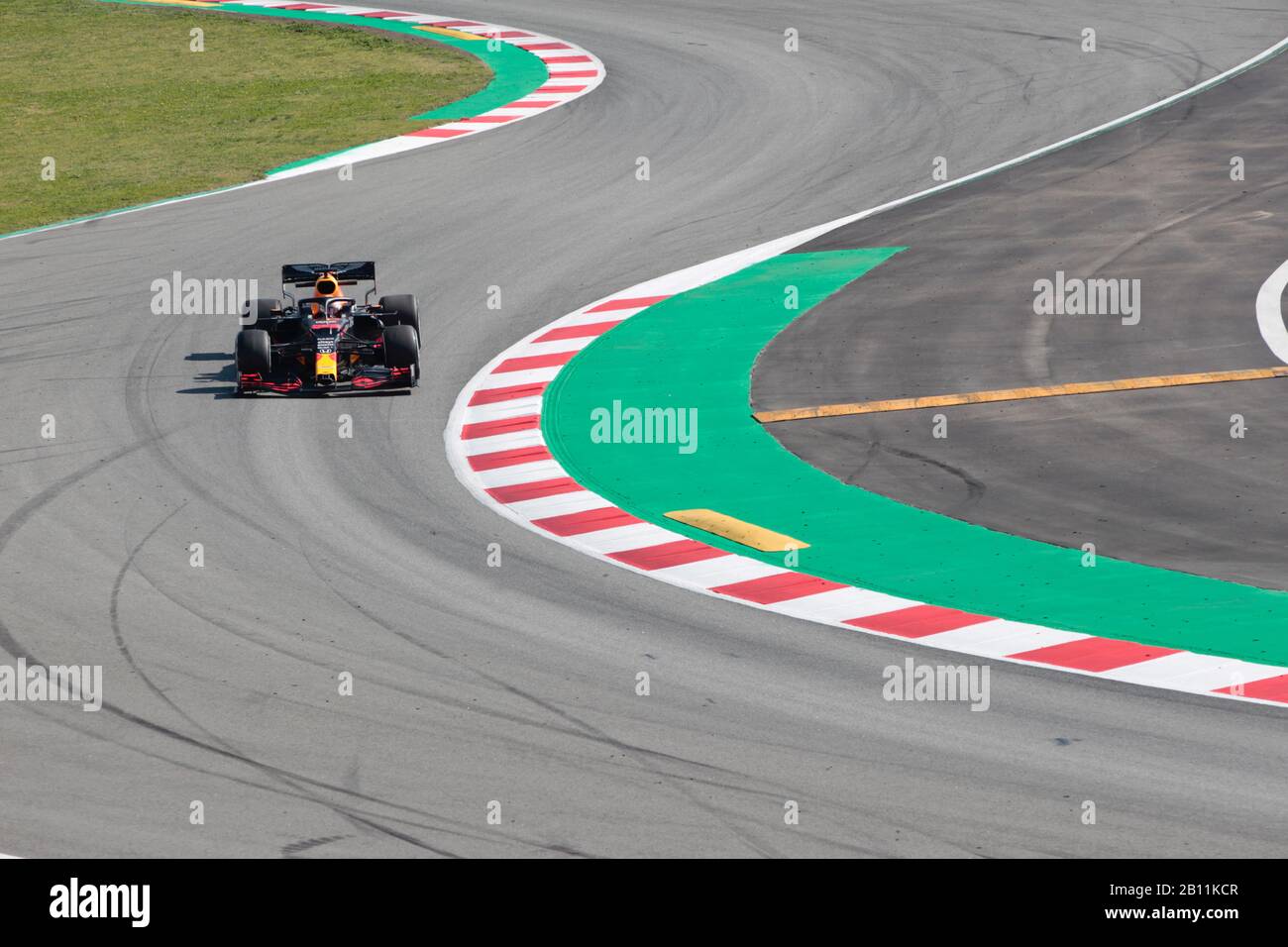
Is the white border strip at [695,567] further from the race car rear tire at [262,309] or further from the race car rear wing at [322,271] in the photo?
the race car rear tire at [262,309]

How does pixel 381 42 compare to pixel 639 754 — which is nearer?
pixel 639 754

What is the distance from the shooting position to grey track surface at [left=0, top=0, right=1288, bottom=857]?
9.22m

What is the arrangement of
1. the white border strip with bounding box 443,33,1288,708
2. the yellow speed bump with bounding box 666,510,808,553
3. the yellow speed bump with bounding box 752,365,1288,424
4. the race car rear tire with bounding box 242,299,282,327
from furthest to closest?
the race car rear tire with bounding box 242,299,282,327 < the yellow speed bump with bounding box 752,365,1288,424 < the yellow speed bump with bounding box 666,510,808,553 < the white border strip with bounding box 443,33,1288,708

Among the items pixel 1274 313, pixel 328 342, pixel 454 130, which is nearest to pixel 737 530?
pixel 328 342

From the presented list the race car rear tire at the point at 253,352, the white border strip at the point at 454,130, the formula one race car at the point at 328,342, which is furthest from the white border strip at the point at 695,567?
the white border strip at the point at 454,130

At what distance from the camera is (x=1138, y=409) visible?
16328mm

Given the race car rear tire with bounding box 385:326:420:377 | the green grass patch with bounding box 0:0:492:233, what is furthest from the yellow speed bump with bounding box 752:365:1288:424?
the green grass patch with bounding box 0:0:492:233

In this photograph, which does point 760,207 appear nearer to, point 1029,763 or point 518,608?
point 518,608

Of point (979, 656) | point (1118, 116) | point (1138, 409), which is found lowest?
point (979, 656)

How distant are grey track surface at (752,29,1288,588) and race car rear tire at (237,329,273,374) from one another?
4879 millimetres

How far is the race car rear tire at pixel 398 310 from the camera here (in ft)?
60.1

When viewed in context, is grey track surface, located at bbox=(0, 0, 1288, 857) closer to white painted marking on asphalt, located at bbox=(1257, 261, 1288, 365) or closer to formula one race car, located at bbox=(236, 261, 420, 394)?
formula one race car, located at bbox=(236, 261, 420, 394)
